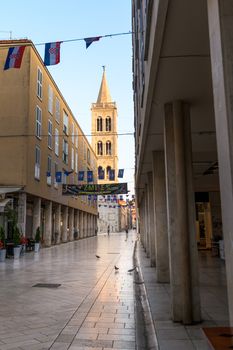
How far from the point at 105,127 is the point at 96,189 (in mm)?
73421

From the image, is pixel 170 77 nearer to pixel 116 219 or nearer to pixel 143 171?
pixel 143 171

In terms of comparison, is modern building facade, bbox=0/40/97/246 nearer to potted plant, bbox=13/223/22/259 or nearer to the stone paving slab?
potted plant, bbox=13/223/22/259

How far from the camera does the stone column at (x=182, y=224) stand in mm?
6741

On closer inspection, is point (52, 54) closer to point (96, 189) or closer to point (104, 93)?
point (96, 189)

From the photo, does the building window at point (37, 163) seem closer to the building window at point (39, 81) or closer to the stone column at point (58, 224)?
the building window at point (39, 81)

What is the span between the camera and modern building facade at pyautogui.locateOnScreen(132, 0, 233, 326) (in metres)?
2.87

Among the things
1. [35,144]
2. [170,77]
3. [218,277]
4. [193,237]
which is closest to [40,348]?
[193,237]

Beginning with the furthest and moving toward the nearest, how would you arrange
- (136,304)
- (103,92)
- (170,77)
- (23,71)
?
(103,92) < (23,71) < (136,304) < (170,77)

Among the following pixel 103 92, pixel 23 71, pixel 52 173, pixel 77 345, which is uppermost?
pixel 103 92

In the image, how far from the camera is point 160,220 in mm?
12281

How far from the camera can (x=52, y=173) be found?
34.8 metres

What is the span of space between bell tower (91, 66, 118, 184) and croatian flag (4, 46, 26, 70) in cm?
9074

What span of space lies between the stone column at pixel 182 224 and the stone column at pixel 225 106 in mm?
3960

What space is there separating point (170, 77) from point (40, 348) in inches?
181
